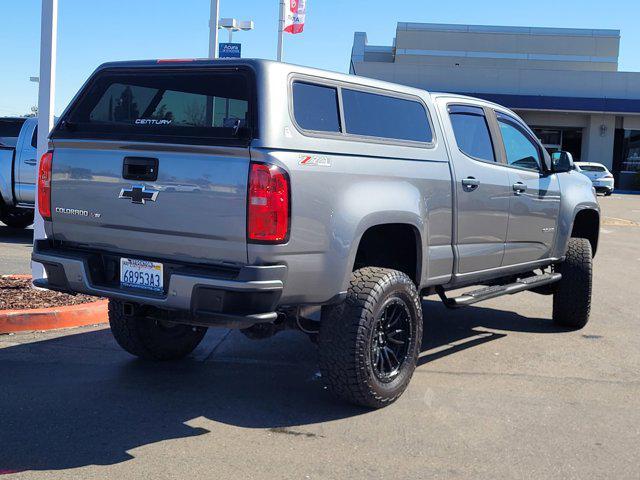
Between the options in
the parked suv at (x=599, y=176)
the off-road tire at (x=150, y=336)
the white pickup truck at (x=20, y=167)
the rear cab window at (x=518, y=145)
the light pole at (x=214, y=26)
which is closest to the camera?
the off-road tire at (x=150, y=336)

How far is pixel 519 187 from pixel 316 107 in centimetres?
256

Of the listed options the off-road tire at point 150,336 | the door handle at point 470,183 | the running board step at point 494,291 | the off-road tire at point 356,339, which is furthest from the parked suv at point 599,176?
the off-road tire at point 356,339

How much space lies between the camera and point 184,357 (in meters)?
6.00

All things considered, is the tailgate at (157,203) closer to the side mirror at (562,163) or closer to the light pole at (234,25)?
the side mirror at (562,163)

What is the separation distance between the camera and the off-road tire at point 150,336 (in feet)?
18.3

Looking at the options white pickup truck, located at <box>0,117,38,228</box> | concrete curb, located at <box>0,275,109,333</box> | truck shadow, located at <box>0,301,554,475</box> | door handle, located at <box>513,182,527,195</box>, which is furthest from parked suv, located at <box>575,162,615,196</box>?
concrete curb, located at <box>0,275,109,333</box>

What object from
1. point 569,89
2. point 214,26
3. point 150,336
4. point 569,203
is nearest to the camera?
point 150,336

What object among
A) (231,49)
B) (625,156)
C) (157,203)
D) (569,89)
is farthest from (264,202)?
(625,156)

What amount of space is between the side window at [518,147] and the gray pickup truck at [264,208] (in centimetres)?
88

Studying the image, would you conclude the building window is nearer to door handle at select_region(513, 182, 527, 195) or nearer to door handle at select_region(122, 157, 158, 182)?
door handle at select_region(513, 182, 527, 195)

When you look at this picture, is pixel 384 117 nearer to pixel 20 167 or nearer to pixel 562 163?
pixel 562 163

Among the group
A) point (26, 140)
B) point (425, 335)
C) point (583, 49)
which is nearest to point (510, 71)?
point (583, 49)

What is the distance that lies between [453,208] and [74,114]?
8.92 ft

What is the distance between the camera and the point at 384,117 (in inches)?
203
